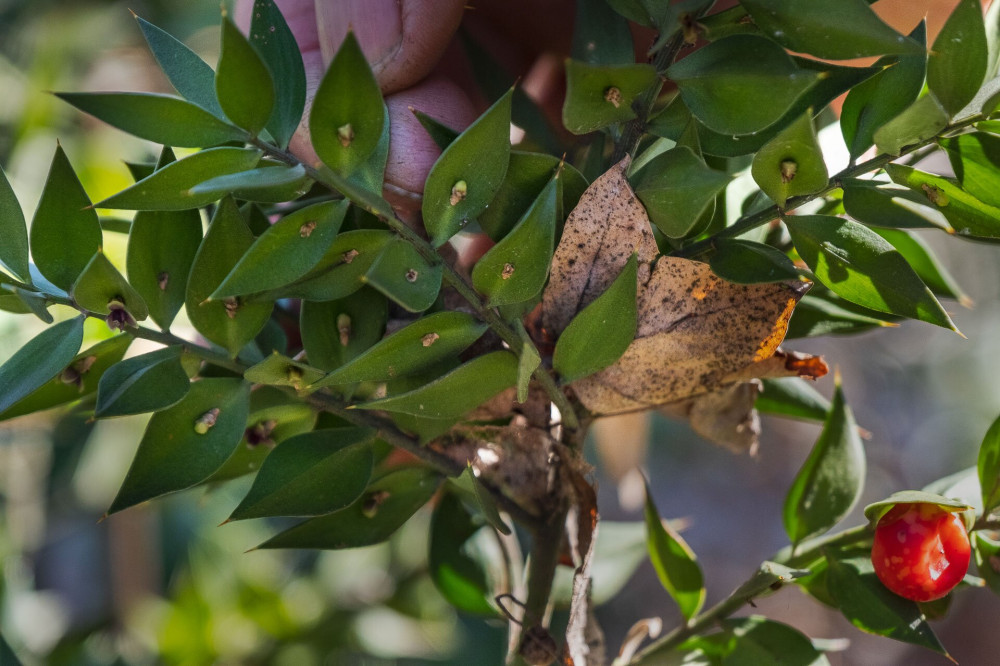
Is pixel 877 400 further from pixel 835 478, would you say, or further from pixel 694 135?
pixel 694 135

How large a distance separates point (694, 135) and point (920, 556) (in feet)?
0.61

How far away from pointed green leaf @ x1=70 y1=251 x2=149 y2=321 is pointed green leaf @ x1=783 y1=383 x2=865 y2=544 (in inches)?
12.5

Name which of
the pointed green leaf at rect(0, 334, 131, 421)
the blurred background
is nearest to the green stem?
the blurred background

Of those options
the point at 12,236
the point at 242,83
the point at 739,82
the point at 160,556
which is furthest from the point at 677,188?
the point at 160,556

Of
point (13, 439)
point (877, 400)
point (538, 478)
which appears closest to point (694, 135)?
point (538, 478)

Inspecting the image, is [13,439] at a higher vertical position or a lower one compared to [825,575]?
lower

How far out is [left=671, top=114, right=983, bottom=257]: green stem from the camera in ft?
0.91

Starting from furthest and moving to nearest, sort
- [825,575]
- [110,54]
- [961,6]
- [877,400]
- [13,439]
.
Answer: [877,400]
[110,54]
[13,439]
[825,575]
[961,6]

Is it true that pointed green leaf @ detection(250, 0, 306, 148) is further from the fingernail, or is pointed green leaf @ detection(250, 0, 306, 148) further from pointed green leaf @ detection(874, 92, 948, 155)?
pointed green leaf @ detection(874, 92, 948, 155)

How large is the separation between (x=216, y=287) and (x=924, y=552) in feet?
0.95

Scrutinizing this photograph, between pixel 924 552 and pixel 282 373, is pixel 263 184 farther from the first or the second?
pixel 924 552

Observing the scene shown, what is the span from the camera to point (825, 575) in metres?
0.38

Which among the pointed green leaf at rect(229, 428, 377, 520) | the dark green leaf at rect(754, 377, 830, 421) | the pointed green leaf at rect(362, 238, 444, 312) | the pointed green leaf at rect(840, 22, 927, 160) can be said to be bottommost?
the dark green leaf at rect(754, 377, 830, 421)

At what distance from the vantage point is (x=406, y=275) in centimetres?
26
